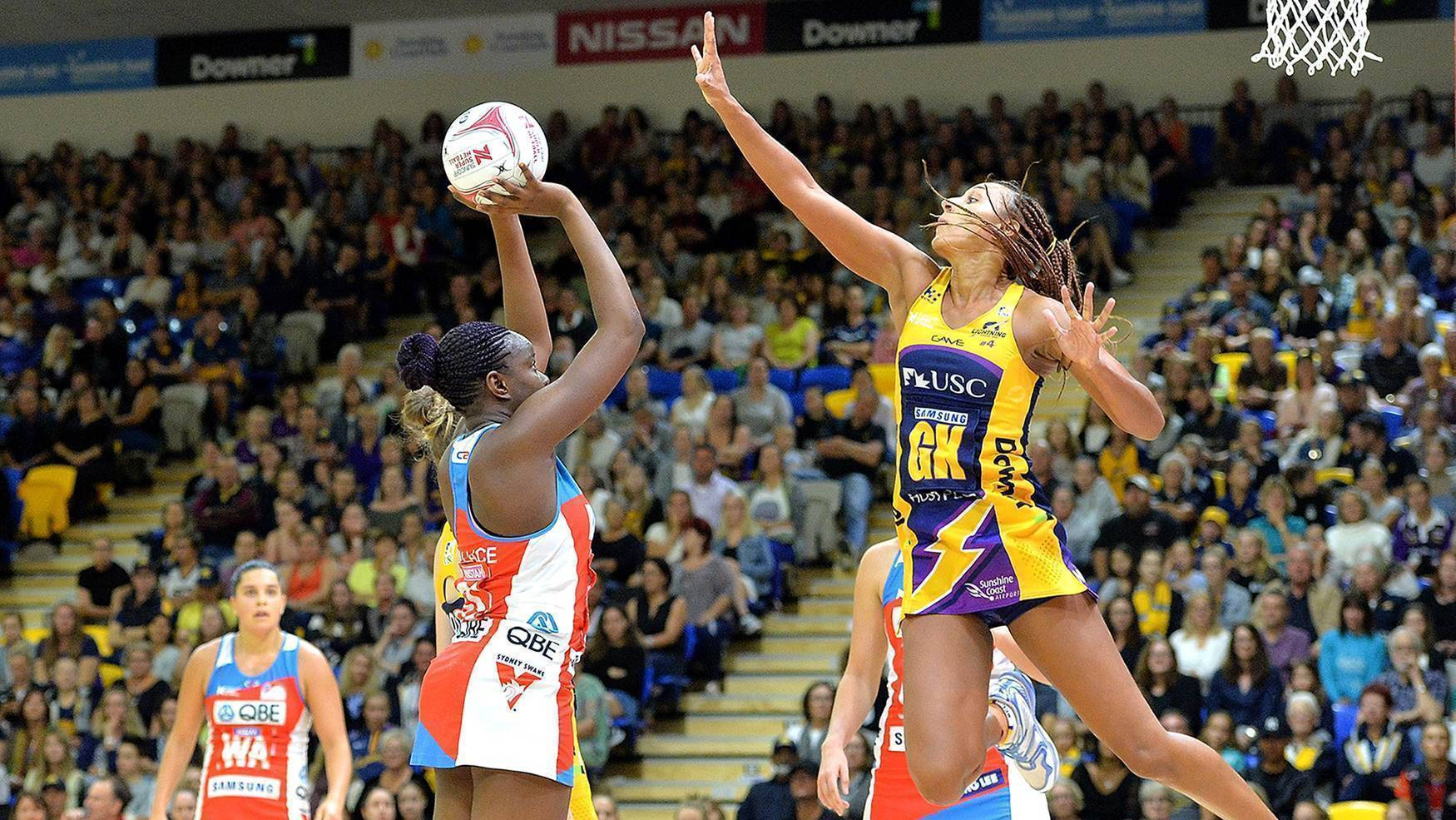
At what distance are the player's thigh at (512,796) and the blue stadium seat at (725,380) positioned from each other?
11.0 m

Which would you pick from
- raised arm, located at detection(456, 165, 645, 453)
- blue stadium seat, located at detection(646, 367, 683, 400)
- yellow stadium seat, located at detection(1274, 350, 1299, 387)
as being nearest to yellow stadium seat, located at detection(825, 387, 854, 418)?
blue stadium seat, located at detection(646, 367, 683, 400)

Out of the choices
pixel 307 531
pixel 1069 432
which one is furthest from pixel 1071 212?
pixel 307 531

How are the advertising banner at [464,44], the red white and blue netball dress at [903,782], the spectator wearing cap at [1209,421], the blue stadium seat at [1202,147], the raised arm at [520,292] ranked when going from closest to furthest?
the raised arm at [520,292] → the red white and blue netball dress at [903,782] → the spectator wearing cap at [1209,421] → the blue stadium seat at [1202,147] → the advertising banner at [464,44]

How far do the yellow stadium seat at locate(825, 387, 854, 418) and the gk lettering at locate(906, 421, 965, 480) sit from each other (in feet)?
31.7

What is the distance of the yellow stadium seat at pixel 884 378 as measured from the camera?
15016mm

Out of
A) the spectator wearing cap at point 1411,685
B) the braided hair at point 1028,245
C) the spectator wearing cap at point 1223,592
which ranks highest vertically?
the braided hair at point 1028,245

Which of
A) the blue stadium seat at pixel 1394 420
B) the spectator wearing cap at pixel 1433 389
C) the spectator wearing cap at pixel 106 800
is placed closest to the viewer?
the spectator wearing cap at pixel 106 800

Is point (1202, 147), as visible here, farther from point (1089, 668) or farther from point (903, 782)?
point (1089, 668)

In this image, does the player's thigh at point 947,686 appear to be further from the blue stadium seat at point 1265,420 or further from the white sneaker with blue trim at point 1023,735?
the blue stadium seat at point 1265,420

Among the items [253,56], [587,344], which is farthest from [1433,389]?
[253,56]

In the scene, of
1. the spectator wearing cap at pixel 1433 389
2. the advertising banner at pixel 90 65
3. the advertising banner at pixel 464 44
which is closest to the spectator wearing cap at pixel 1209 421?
the spectator wearing cap at pixel 1433 389

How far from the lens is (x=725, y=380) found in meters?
15.7

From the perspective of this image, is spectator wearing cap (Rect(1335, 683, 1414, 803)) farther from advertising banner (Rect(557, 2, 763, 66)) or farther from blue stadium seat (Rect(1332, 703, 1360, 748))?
advertising banner (Rect(557, 2, 763, 66))

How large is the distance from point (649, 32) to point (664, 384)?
598cm
